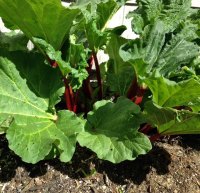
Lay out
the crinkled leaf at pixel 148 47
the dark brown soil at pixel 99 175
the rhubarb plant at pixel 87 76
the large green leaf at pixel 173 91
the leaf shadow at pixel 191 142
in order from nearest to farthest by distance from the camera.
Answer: the large green leaf at pixel 173 91
the rhubarb plant at pixel 87 76
the crinkled leaf at pixel 148 47
the dark brown soil at pixel 99 175
the leaf shadow at pixel 191 142

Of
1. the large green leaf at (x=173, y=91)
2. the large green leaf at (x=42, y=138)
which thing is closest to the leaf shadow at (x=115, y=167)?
the large green leaf at (x=42, y=138)

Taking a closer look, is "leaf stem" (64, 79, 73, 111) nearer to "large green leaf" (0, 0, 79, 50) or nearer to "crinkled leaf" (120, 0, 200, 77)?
"large green leaf" (0, 0, 79, 50)

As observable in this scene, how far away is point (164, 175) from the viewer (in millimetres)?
2066

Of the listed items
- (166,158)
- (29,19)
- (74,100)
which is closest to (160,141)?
(166,158)

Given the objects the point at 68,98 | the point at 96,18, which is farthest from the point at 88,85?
the point at 96,18

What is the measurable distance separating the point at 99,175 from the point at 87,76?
1.50ft

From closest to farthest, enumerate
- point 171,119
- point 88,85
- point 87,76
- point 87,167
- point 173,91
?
point 173,91, point 171,119, point 87,76, point 87,167, point 88,85

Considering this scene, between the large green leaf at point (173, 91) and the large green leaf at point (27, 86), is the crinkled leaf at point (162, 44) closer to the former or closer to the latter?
the large green leaf at point (173, 91)

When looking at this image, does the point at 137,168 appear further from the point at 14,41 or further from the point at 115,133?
the point at 14,41

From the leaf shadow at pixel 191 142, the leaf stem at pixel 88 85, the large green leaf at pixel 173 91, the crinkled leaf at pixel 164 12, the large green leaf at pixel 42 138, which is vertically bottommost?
the leaf shadow at pixel 191 142

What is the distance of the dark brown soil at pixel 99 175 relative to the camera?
1974 mm

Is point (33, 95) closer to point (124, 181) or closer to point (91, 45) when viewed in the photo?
point (91, 45)

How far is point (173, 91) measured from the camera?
173cm

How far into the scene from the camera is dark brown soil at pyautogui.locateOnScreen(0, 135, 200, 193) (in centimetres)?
197
